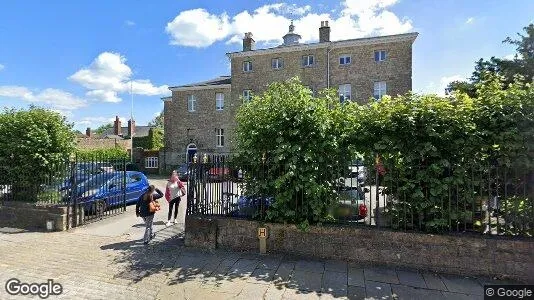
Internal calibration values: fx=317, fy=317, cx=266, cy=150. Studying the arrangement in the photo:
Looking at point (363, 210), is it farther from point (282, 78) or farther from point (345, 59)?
point (282, 78)

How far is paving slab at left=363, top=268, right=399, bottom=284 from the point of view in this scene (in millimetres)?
5675

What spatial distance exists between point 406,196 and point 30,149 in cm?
1031

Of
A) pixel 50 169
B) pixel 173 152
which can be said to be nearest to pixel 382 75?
pixel 173 152

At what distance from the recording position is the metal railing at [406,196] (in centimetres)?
586

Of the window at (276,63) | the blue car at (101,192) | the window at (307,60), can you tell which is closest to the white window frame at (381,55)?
the window at (307,60)

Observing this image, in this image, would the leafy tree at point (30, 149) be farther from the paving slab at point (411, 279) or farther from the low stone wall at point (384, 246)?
the paving slab at point (411, 279)

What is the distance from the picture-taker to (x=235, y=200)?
7.47m

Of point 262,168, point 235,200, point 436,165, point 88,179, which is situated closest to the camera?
point 436,165

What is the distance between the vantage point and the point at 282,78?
2886 cm

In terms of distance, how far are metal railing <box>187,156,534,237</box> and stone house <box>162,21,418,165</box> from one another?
17000mm

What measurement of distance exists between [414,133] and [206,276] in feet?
15.5

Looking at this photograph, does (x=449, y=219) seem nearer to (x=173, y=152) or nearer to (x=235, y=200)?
(x=235, y=200)

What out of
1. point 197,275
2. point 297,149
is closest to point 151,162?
point 197,275

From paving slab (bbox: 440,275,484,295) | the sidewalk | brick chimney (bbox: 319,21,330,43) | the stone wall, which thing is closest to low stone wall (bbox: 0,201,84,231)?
the sidewalk
